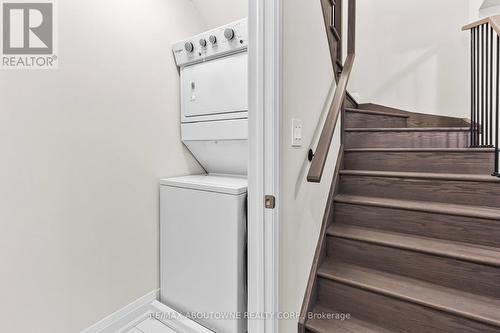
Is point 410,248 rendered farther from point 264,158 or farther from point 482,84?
point 482,84

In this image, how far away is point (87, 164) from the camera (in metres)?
1.55

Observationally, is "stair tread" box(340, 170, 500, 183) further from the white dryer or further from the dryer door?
the dryer door

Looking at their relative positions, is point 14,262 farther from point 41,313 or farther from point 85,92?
point 85,92

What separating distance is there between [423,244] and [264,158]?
106 cm

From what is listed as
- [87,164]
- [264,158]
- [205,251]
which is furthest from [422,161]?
[87,164]

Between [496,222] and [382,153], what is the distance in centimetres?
82

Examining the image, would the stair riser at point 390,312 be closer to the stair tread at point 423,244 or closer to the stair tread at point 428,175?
the stair tread at point 423,244

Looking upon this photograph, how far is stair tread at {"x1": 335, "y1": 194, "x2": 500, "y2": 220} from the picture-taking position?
57.9 inches

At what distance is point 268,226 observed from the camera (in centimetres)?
117

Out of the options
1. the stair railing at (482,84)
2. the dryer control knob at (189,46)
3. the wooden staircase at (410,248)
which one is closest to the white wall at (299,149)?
the wooden staircase at (410,248)

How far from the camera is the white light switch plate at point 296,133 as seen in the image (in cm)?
129

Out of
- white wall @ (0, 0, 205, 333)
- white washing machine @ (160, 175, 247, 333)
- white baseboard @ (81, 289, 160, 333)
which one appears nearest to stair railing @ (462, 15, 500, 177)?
white washing machine @ (160, 175, 247, 333)

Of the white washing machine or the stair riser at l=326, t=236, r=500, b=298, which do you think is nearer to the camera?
the stair riser at l=326, t=236, r=500, b=298

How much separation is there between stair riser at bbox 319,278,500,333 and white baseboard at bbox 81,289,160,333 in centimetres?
114
